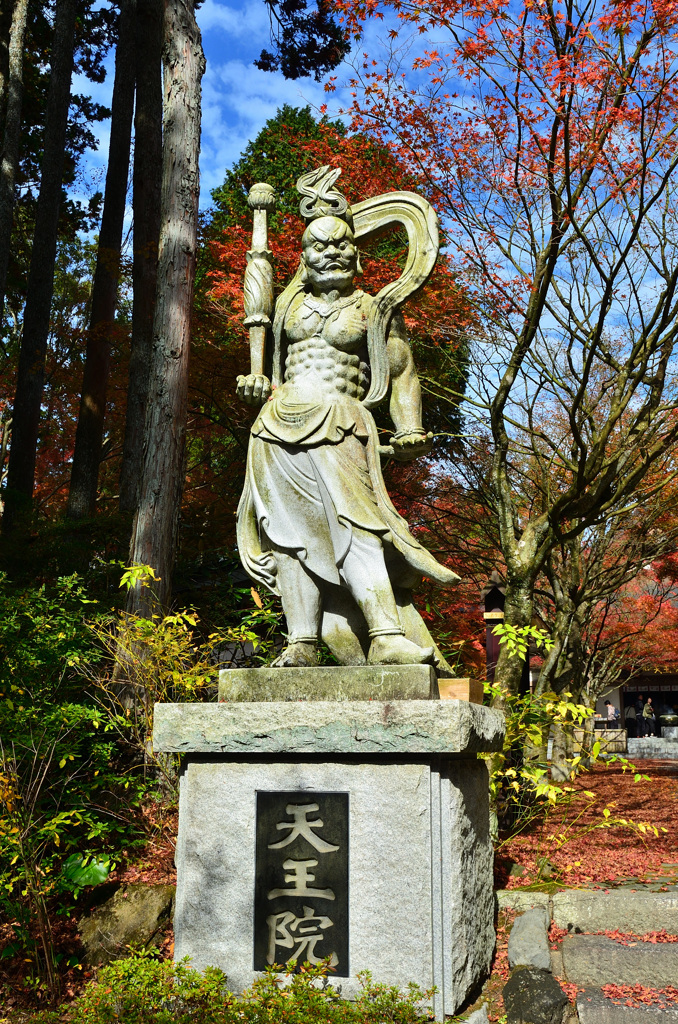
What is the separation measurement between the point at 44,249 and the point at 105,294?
3.29ft

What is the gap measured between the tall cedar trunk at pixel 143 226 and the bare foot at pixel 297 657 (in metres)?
5.60

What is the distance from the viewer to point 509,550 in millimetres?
7535

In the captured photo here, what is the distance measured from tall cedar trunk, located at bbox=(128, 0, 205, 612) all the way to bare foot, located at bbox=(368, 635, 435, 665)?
3561 millimetres

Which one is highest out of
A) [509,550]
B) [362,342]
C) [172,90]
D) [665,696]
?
[172,90]

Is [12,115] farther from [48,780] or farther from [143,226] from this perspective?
[48,780]

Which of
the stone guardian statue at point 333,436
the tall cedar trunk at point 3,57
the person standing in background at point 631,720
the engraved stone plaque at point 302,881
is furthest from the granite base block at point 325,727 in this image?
the person standing in background at point 631,720

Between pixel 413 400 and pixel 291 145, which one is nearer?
pixel 413 400

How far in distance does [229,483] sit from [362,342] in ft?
29.2

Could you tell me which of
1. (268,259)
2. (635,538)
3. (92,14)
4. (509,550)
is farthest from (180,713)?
(92,14)

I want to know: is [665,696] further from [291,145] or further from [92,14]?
[92,14]

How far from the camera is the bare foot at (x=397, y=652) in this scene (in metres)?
3.59

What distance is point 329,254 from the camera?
4148mm

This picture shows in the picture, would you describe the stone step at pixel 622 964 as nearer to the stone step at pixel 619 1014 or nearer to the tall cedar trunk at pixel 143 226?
the stone step at pixel 619 1014

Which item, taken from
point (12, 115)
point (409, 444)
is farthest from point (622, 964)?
point (12, 115)
